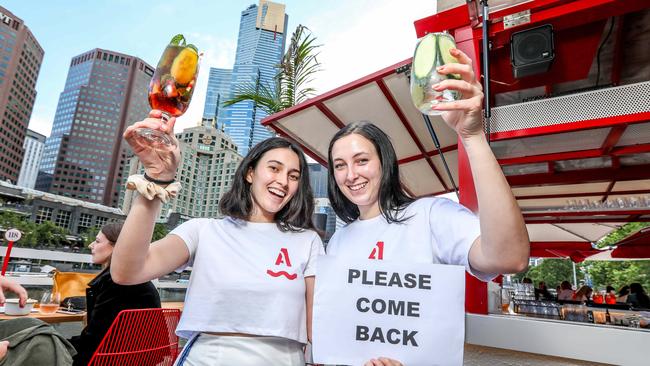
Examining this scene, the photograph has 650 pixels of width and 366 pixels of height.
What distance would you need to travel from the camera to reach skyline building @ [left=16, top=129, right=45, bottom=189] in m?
132

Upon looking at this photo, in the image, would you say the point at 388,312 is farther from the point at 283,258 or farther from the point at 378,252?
the point at 283,258

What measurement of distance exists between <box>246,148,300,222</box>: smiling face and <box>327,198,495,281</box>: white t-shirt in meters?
0.36

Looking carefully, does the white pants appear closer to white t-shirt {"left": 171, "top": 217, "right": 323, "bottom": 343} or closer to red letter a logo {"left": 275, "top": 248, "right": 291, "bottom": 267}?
white t-shirt {"left": 171, "top": 217, "right": 323, "bottom": 343}

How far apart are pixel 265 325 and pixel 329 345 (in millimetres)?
300

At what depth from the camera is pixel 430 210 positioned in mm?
1172

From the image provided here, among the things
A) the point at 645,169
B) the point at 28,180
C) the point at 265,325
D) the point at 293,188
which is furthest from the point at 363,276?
the point at 28,180

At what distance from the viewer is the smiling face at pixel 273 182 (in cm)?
149

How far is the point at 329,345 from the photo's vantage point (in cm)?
106

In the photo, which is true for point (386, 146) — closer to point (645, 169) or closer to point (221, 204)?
point (221, 204)

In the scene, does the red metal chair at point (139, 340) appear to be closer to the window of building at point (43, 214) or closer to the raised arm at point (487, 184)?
the raised arm at point (487, 184)

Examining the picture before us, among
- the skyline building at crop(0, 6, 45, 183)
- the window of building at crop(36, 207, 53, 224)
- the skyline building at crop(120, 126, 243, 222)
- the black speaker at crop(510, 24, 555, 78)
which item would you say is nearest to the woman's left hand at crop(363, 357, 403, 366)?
the black speaker at crop(510, 24, 555, 78)

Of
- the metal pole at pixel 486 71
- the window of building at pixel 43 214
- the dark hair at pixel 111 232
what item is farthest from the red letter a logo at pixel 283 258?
→ the window of building at pixel 43 214

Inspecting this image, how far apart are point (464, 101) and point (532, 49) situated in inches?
98.4

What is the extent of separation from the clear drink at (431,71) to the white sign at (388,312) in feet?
1.54
